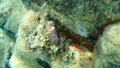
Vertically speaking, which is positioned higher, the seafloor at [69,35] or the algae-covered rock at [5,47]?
the seafloor at [69,35]

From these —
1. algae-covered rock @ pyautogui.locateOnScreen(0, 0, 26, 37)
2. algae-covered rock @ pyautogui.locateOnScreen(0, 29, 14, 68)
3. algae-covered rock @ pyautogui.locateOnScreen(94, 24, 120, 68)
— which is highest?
algae-covered rock @ pyautogui.locateOnScreen(94, 24, 120, 68)

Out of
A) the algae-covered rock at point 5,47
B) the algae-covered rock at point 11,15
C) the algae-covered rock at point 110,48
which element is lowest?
the algae-covered rock at point 5,47

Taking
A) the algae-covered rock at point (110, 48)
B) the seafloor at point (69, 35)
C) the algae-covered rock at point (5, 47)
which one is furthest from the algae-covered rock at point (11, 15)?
the algae-covered rock at point (110, 48)

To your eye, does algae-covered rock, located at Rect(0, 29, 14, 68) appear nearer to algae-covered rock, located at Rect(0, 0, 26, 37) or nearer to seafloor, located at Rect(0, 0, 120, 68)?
algae-covered rock, located at Rect(0, 0, 26, 37)

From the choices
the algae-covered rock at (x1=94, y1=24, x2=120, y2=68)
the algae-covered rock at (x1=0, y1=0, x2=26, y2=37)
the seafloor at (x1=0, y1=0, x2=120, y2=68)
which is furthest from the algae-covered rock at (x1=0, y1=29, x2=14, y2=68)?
the algae-covered rock at (x1=94, y1=24, x2=120, y2=68)

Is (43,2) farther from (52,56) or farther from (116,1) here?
(116,1)

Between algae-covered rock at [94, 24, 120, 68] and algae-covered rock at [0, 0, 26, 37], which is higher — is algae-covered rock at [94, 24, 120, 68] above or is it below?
above

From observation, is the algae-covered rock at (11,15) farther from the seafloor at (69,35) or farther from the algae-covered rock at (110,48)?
the algae-covered rock at (110,48)

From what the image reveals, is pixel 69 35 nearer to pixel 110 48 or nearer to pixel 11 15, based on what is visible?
pixel 110 48

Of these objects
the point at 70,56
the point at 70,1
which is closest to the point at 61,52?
the point at 70,56
